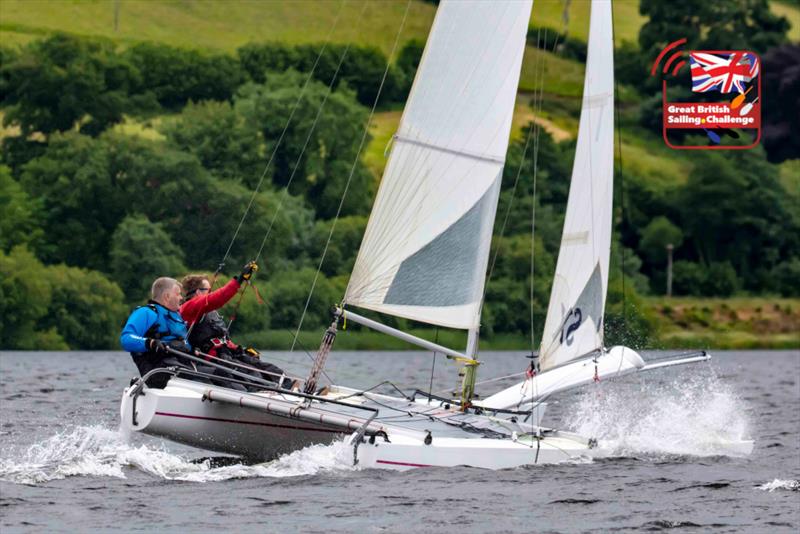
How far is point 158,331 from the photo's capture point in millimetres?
15883

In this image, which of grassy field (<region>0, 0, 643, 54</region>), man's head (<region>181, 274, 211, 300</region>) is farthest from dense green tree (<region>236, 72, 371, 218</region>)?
man's head (<region>181, 274, 211, 300</region>)

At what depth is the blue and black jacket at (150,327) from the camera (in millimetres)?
15695

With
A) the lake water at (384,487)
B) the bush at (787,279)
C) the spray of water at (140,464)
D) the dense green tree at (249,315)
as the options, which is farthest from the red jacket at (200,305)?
the bush at (787,279)

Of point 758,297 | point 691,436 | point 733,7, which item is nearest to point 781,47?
point 733,7

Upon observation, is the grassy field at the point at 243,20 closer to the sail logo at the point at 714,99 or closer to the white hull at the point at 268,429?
the sail logo at the point at 714,99

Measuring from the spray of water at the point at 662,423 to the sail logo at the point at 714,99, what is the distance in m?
20.0

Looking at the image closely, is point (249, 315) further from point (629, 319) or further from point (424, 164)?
point (424, 164)

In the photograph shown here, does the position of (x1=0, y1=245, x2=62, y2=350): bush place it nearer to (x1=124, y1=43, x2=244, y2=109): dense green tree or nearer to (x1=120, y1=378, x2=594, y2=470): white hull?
(x1=124, y1=43, x2=244, y2=109): dense green tree

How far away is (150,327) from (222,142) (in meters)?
60.9

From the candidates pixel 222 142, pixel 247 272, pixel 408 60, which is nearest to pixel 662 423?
pixel 247 272

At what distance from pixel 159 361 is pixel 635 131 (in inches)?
3615

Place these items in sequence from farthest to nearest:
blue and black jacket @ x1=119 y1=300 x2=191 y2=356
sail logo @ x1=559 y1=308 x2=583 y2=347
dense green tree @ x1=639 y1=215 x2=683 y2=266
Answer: dense green tree @ x1=639 y1=215 x2=683 y2=266
sail logo @ x1=559 y1=308 x2=583 y2=347
blue and black jacket @ x1=119 y1=300 x2=191 y2=356

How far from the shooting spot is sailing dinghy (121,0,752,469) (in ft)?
52.0

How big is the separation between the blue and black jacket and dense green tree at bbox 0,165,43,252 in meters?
53.4
